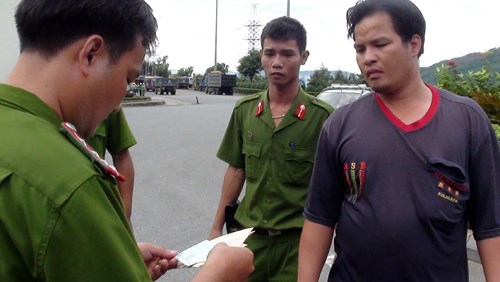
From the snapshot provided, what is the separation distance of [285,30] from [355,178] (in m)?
1.22

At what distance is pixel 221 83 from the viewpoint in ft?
176

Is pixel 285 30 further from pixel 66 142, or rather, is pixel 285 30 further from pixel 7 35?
pixel 7 35

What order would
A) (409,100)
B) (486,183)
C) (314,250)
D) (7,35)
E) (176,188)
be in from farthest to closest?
(176,188), (7,35), (314,250), (409,100), (486,183)

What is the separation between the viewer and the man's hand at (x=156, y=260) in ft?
6.54

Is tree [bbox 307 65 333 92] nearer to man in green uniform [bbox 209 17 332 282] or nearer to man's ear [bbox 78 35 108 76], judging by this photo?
man in green uniform [bbox 209 17 332 282]

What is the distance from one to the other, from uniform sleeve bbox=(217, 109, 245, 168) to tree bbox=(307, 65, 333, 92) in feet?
105

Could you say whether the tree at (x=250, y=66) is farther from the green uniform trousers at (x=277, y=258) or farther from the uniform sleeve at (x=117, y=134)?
the green uniform trousers at (x=277, y=258)

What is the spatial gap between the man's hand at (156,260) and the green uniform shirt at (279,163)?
3.45ft

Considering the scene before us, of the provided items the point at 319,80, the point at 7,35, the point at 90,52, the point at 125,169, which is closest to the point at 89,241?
the point at 90,52

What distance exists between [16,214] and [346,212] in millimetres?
1354

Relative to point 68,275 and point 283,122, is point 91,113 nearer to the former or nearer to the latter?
point 68,275

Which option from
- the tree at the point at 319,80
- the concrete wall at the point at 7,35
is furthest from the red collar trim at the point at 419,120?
the tree at the point at 319,80

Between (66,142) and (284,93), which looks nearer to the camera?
(66,142)

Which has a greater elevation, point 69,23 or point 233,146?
point 69,23
